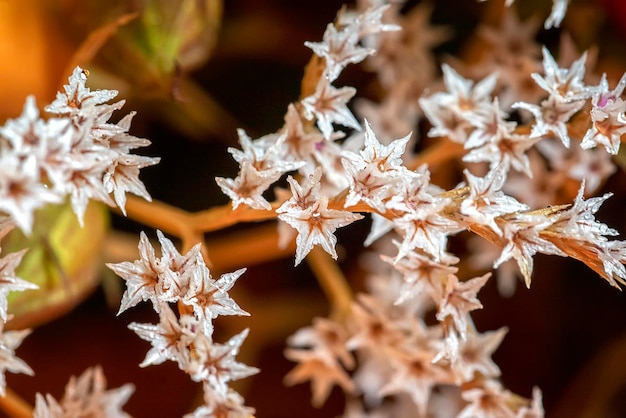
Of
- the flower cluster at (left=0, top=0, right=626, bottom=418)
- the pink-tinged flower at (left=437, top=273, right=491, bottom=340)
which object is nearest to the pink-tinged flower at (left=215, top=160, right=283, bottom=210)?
the flower cluster at (left=0, top=0, right=626, bottom=418)

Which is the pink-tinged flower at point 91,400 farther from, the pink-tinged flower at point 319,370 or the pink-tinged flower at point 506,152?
the pink-tinged flower at point 506,152

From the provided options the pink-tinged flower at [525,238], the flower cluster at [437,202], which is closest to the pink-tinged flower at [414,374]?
the flower cluster at [437,202]

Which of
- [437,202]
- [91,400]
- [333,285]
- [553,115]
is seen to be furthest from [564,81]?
[91,400]

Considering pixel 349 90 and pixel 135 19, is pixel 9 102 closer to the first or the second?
pixel 135 19

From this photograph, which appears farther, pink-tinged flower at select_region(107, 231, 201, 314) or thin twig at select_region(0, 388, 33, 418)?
thin twig at select_region(0, 388, 33, 418)

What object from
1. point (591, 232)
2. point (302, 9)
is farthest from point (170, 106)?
point (591, 232)

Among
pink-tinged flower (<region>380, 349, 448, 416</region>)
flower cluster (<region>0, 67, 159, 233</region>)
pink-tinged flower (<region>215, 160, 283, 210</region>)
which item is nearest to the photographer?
flower cluster (<region>0, 67, 159, 233</region>)

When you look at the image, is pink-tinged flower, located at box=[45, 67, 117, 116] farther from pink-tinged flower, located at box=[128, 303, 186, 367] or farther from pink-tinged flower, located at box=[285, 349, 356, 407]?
pink-tinged flower, located at box=[285, 349, 356, 407]
